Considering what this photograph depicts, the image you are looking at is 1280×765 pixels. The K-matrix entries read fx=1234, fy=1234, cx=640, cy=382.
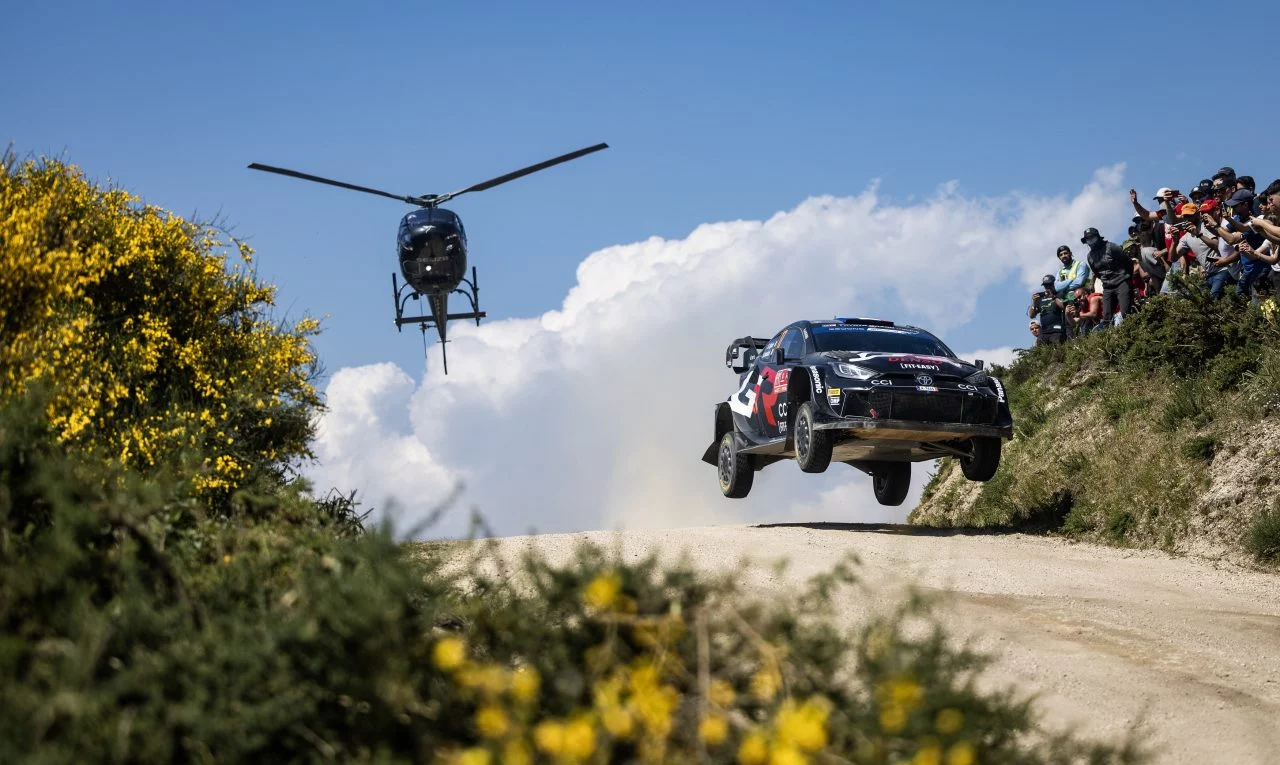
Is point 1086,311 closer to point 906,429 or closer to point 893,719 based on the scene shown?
point 906,429

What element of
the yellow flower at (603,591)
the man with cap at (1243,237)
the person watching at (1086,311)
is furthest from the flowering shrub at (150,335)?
the person watching at (1086,311)

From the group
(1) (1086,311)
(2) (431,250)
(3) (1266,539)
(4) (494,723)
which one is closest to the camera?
(4) (494,723)

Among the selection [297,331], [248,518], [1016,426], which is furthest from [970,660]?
[1016,426]

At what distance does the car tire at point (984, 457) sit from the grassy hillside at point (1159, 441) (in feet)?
4.80

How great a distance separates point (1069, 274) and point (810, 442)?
9.17m

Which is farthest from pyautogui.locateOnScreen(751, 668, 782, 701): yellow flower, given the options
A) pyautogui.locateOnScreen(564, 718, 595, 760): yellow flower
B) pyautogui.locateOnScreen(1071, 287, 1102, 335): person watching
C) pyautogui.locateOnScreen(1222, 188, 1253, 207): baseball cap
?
pyautogui.locateOnScreen(1071, 287, 1102, 335): person watching

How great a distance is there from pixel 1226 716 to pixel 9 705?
21.6 ft

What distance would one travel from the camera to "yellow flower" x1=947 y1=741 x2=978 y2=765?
3281 millimetres

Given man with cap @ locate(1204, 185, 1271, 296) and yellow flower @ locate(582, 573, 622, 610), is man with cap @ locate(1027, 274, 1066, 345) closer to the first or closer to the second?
man with cap @ locate(1204, 185, 1271, 296)

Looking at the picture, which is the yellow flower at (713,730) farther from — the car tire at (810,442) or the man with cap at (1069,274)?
the man with cap at (1069,274)

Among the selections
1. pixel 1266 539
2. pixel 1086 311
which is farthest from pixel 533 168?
pixel 1266 539

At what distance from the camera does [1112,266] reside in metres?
19.0

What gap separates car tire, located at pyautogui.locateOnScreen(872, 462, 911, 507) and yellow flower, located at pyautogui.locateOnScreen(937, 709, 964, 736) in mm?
14633

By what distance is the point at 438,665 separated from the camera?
384 centimetres
